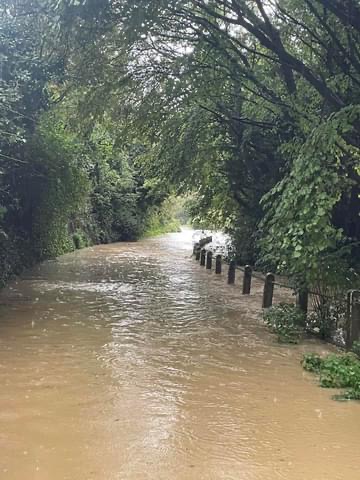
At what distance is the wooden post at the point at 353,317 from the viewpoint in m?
9.23

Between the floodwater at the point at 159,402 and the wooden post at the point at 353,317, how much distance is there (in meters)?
0.99

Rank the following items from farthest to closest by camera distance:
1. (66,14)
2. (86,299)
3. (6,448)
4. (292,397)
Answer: (86,299), (66,14), (292,397), (6,448)

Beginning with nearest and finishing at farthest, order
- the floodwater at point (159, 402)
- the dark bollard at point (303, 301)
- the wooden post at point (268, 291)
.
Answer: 1. the floodwater at point (159, 402)
2. the dark bollard at point (303, 301)
3. the wooden post at point (268, 291)

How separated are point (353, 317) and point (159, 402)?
3899 millimetres

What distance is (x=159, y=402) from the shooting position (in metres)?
7.09

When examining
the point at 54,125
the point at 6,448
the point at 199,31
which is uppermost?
the point at 199,31

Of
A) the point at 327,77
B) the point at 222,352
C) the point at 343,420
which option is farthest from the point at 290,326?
the point at 327,77

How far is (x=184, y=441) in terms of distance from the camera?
5859mm

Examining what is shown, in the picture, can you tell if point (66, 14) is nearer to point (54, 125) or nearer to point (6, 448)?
point (6, 448)

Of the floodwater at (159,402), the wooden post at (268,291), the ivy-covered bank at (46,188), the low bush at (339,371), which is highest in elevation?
the ivy-covered bank at (46,188)

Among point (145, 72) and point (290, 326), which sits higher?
point (145, 72)

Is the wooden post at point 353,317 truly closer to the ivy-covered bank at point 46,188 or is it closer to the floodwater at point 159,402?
the floodwater at point 159,402

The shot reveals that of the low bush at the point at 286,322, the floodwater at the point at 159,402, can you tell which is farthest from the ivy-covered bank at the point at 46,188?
the low bush at the point at 286,322

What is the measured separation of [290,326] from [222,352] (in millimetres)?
1958
